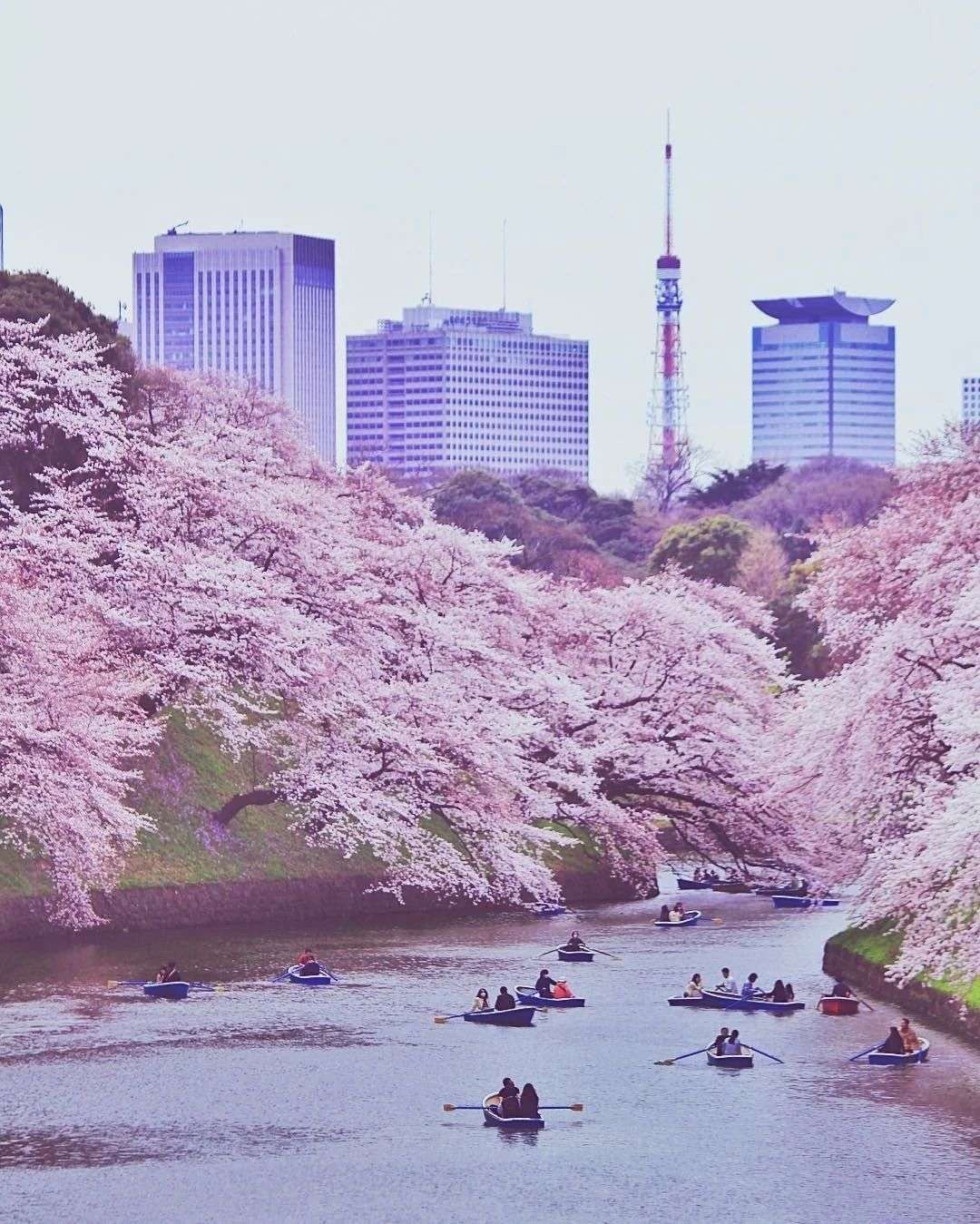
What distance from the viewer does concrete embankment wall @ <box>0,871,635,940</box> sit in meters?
62.5

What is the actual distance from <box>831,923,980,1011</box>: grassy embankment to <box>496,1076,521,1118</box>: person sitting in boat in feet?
40.6

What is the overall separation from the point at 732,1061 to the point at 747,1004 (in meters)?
6.35

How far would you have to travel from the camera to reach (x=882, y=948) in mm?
57844

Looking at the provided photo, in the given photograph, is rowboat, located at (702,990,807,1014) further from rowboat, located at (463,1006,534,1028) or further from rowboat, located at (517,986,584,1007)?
rowboat, located at (463,1006,534,1028)

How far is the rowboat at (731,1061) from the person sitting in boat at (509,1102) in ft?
21.2

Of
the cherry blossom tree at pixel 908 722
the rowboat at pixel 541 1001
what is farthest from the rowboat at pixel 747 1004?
the rowboat at pixel 541 1001

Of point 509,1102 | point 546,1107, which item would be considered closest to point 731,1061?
point 546,1107

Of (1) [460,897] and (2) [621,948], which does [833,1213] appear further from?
(1) [460,897]

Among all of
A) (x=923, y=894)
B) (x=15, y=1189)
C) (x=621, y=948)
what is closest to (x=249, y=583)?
(x=621, y=948)

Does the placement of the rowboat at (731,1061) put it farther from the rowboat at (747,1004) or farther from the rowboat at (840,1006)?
the rowboat at (747,1004)

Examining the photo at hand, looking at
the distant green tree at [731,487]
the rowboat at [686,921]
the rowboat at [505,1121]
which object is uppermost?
the distant green tree at [731,487]

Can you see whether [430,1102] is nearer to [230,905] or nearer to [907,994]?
[907,994]

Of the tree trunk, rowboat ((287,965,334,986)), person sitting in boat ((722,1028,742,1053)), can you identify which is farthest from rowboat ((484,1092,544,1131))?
the tree trunk

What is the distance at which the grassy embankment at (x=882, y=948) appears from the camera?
1993 inches
